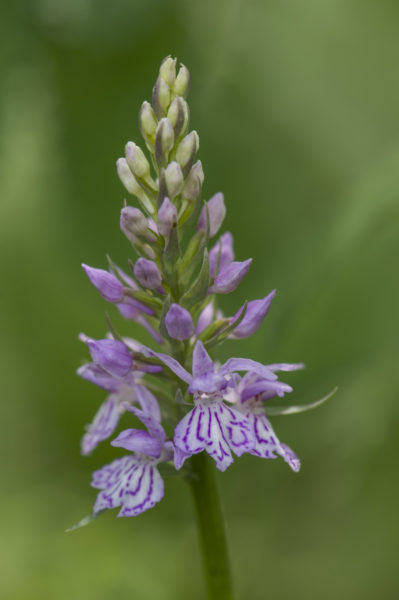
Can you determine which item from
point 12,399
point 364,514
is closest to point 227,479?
point 364,514

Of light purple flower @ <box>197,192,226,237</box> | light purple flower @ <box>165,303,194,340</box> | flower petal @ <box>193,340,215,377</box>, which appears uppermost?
light purple flower @ <box>197,192,226,237</box>

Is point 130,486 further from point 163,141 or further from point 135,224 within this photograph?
point 163,141

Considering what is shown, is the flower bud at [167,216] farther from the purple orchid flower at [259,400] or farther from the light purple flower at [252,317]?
the purple orchid flower at [259,400]

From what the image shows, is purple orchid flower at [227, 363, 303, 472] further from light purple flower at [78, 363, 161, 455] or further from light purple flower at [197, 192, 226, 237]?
light purple flower at [197, 192, 226, 237]

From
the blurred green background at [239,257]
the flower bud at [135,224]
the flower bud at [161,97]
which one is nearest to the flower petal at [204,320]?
the flower bud at [135,224]

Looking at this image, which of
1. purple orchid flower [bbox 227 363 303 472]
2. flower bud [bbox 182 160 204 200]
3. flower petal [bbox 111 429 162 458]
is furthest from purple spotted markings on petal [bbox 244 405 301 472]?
flower bud [bbox 182 160 204 200]
